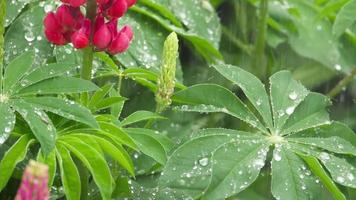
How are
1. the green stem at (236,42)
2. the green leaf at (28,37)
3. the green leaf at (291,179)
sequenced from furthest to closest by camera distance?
the green stem at (236,42)
the green leaf at (28,37)
the green leaf at (291,179)

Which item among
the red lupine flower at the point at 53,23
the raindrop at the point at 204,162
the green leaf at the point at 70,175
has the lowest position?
the green leaf at the point at 70,175

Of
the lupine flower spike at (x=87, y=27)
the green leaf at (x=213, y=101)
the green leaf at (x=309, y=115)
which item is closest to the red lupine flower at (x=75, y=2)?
the lupine flower spike at (x=87, y=27)

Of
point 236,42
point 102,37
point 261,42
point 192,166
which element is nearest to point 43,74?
point 102,37

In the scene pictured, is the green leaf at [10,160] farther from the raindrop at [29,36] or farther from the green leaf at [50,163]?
the raindrop at [29,36]

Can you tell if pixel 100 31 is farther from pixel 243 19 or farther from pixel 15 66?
pixel 243 19

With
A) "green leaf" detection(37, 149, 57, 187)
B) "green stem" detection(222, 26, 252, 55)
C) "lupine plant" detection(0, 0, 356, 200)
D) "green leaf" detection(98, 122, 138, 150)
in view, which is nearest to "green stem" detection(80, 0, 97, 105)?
"lupine plant" detection(0, 0, 356, 200)

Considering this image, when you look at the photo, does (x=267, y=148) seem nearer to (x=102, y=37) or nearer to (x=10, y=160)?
(x=102, y=37)

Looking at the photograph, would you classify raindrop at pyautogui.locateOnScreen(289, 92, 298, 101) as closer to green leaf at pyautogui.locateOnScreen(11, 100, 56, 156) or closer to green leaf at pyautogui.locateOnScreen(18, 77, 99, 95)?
green leaf at pyautogui.locateOnScreen(18, 77, 99, 95)
